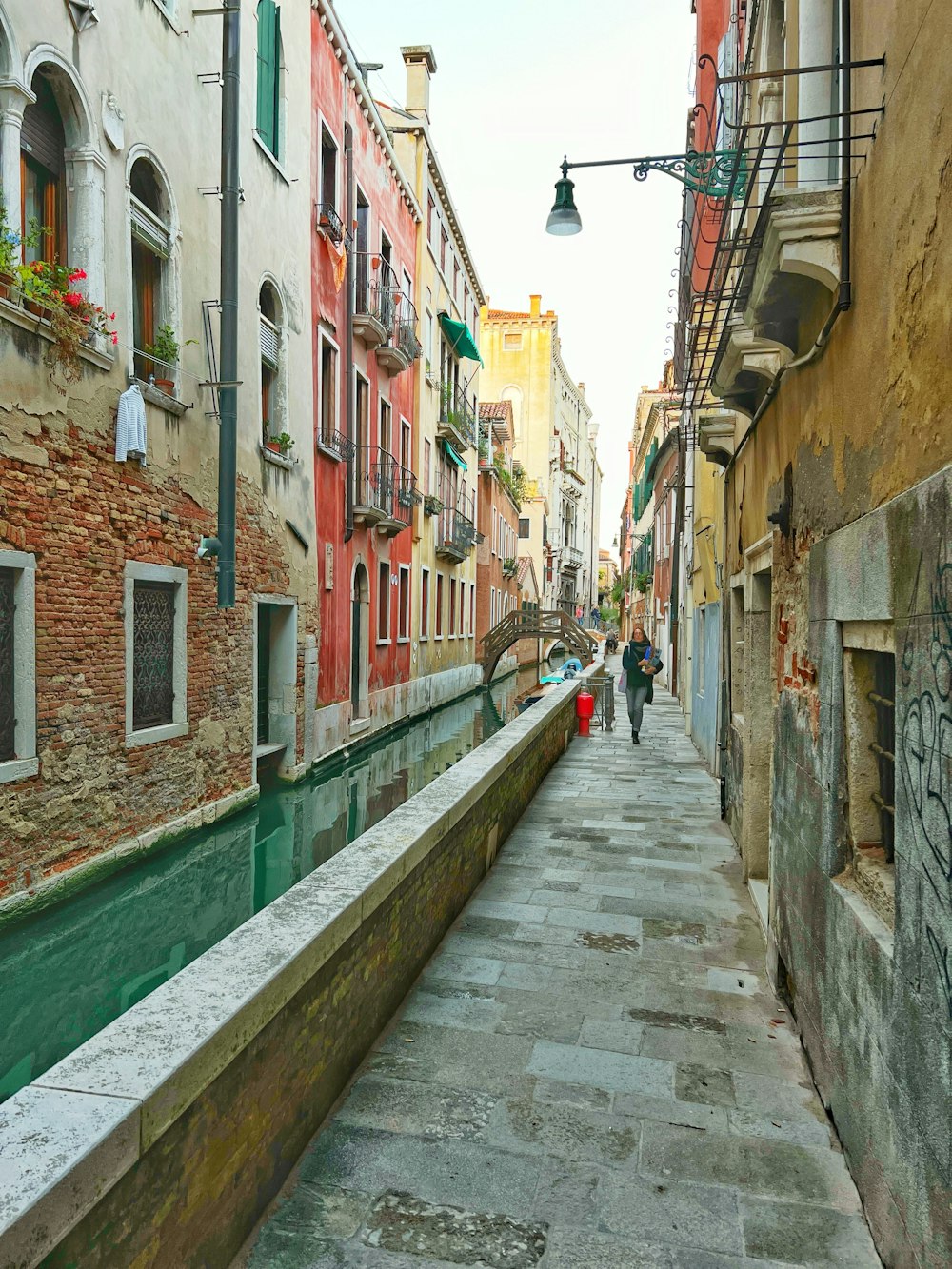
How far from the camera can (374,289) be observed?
16.2 meters

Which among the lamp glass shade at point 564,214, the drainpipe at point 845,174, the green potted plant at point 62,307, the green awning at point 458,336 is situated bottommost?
the drainpipe at point 845,174

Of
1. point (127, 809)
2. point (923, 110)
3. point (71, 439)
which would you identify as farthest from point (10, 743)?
point (923, 110)

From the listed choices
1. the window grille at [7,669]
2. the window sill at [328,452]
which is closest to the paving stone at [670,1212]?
the window grille at [7,669]

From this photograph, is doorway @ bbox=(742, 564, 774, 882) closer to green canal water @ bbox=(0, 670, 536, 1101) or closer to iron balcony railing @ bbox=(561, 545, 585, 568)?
green canal water @ bbox=(0, 670, 536, 1101)

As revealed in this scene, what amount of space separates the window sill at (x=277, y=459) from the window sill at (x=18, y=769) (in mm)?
5468

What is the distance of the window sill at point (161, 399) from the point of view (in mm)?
8023

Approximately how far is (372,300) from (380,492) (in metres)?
3.40

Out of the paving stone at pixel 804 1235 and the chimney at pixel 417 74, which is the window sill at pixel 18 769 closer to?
the paving stone at pixel 804 1235

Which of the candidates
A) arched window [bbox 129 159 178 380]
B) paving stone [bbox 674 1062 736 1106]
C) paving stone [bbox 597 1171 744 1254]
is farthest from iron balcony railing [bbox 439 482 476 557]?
paving stone [bbox 597 1171 744 1254]

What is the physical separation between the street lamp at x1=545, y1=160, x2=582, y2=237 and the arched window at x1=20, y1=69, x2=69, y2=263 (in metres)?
3.75

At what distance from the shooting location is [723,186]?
5340mm

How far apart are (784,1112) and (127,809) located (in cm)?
624

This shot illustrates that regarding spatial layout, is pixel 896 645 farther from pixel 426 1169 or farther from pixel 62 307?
pixel 62 307

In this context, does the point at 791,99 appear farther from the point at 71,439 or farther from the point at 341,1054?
the point at 71,439
